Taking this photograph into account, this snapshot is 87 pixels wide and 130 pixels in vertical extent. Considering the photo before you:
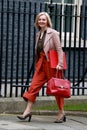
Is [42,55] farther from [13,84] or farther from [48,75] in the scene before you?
[13,84]

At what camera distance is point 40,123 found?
912cm

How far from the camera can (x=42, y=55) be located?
909 cm

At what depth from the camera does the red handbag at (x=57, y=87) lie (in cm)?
881

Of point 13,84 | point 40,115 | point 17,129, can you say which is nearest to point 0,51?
point 13,84

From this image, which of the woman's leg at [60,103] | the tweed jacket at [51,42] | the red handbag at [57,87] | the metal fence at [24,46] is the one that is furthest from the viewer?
the metal fence at [24,46]

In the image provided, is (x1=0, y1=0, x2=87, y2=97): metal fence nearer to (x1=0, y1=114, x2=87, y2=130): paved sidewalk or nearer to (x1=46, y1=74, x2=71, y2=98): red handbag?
(x1=0, y1=114, x2=87, y2=130): paved sidewalk

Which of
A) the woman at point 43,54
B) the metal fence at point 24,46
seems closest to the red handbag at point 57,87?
the woman at point 43,54

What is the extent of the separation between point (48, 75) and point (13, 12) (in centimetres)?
180

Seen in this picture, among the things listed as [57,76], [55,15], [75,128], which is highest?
[55,15]

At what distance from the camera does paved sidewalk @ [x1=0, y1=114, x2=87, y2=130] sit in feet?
28.4

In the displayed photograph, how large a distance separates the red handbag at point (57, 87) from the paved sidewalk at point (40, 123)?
1.78 feet

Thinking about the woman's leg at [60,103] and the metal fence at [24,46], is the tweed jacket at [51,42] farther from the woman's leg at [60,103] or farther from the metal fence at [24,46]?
the metal fence at [24,46]

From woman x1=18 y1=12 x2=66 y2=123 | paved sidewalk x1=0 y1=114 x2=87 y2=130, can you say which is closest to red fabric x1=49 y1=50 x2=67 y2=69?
woman x1=18 y1=12 x2=66 y2=123

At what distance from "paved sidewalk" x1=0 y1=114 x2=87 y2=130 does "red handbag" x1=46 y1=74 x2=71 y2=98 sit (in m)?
0.54
